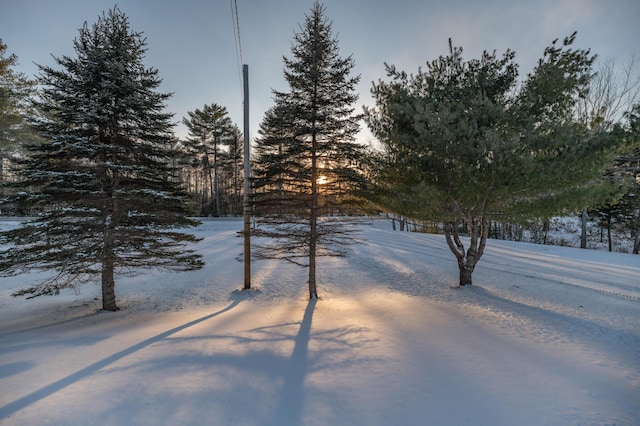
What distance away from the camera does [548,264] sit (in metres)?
12.7

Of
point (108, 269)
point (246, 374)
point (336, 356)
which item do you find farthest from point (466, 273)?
point (108, 269)

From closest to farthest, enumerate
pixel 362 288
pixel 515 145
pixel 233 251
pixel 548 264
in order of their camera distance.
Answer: pixel 515 145
pixel 362 288
pixel 548 264
pixel 233 251

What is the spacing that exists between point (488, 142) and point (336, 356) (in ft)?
18.1

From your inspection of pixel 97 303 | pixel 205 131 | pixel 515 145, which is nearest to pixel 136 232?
pixel 97 303

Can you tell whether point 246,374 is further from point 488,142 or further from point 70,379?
point 488,142

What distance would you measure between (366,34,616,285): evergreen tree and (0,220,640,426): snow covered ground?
290cm

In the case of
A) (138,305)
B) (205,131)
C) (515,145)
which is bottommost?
(138,305)

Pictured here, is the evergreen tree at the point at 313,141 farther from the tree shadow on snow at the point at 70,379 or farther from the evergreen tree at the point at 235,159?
the evergreen tree at the point at 235,159

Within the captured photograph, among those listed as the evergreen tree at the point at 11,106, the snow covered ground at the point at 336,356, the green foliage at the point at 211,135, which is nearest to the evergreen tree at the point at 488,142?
the snow covered ground at the point at 336,356

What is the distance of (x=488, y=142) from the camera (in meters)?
5.95

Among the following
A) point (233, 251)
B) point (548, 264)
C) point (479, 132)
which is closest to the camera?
point (479, 132)

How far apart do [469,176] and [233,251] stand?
44.4 feet

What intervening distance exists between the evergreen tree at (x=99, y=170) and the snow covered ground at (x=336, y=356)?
6.50 ft

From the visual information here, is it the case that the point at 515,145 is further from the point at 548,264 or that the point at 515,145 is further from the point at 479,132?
the point at 548,264
